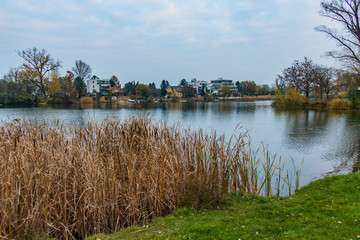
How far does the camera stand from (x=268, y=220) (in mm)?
3383

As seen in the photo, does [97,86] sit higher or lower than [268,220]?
higher

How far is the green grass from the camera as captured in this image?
9.73 ft

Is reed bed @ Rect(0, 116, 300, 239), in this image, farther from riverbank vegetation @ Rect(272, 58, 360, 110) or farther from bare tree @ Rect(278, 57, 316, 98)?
bare tree @ Rect(278, 57, 316, 98)

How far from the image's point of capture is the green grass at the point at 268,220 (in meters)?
2.96

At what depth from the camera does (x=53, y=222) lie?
3.33 m

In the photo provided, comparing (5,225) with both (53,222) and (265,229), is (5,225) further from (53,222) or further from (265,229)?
(265,229)

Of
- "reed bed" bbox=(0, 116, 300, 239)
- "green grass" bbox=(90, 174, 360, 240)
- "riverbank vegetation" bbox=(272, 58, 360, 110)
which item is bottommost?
"green grass" bbox=(90, 174, 360, 240)

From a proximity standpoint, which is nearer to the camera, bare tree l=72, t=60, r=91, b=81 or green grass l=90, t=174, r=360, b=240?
green grass l=90, t=174, r=360, b=240

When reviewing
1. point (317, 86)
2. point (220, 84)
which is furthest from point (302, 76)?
point (220, 84)

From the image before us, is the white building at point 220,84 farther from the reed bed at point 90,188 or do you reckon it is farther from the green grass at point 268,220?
the green grass at point 268,220

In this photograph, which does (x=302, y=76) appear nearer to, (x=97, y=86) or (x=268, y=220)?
(x=268, y=220)

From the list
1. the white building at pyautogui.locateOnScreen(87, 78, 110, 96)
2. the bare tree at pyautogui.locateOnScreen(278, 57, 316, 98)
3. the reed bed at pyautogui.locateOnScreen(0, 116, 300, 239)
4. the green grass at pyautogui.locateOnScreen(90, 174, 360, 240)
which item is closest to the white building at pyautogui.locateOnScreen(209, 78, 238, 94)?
the white building at pyautogui.locateOnScreen(87, 78, 110, 96)

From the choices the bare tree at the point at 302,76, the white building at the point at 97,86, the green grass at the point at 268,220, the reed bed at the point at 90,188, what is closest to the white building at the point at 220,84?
the white building at the point at 97,86

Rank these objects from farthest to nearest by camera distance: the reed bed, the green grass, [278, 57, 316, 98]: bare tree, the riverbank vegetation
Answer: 1. [278, 57, 316, 98]: bare tree
2. the riverbank vegetation
3. the reed bed
4. the green grass
